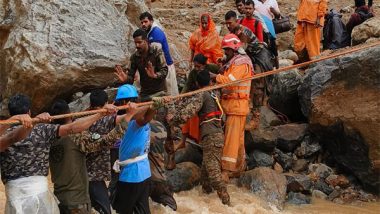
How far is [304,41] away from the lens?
1004 cm

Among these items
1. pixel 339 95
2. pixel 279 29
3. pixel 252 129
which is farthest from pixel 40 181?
pixel 279 29

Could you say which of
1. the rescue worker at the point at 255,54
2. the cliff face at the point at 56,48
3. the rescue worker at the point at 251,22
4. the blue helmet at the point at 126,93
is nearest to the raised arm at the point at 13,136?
the blue helmet at the point at 126,93

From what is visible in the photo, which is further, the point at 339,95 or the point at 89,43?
the point at 89,43

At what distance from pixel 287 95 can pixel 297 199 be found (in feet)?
7.37

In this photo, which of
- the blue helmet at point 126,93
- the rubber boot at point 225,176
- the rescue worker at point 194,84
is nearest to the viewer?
the blue helmet at point 126,93

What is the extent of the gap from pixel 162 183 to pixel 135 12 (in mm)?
4897

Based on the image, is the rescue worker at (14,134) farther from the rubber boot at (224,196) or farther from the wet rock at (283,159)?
the wet rock at (283,159)

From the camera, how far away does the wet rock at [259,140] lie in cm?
817

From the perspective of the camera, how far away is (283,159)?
8367 mm

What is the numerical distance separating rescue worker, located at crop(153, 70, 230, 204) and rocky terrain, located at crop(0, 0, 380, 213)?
0.41 m

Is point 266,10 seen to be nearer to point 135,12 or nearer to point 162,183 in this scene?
point 135,12

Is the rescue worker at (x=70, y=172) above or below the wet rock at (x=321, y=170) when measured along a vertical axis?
above

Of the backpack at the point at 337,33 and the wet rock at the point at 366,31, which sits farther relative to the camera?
the backpack at the point at 337,33

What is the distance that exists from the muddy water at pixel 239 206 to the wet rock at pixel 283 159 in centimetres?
85
